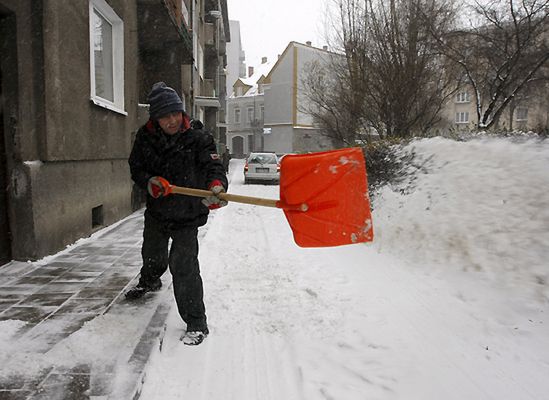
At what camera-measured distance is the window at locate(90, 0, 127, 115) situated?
7294mm

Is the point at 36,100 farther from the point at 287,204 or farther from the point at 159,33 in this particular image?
the point at 159,33

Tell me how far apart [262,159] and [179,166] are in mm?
16917

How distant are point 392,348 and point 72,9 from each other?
5.55 metres

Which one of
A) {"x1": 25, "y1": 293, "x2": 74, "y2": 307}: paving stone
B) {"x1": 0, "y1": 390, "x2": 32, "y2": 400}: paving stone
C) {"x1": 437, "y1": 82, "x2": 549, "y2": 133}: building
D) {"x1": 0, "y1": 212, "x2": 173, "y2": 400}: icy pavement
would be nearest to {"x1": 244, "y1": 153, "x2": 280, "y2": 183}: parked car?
{"x1": 437, "y1": 82, "x2": 549, "y2": 133}: building

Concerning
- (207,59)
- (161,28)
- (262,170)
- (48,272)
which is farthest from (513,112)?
(48,272)

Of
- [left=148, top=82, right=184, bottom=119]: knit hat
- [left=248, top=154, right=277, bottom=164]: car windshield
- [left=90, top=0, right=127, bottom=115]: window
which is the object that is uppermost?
[left=90, top=0, right=127, bottom=115]: window

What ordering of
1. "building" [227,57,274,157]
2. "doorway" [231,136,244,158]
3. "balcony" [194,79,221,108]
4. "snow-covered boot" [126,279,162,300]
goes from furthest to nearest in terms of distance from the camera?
"doorway" [231,136,244,158], "building" [227,57,274,157], "balcony" [194,79,221,108], "snow-covered boot" [126,279,162,300]

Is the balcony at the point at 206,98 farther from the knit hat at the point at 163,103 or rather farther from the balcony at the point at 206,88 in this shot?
the knit hat at the point at 163,103

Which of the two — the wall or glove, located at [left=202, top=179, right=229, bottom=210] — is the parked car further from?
glove, located at [left=202, top=179, right=229, bottom=210]

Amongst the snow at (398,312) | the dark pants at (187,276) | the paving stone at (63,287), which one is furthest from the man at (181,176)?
the paving stone at (63,287)

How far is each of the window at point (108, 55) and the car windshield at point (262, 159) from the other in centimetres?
1181

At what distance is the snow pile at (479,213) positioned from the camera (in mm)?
3996

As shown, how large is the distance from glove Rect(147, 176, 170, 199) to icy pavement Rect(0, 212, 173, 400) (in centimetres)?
101

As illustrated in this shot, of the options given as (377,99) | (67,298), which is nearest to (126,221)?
(67,298)
